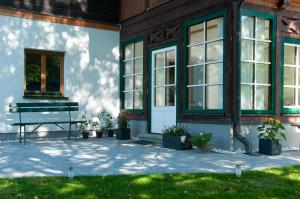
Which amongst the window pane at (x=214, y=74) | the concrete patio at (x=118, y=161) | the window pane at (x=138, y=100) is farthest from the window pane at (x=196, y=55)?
the window pane at (x=138, y=100)

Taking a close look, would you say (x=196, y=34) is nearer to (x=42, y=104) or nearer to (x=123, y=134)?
(x=123, y=134)

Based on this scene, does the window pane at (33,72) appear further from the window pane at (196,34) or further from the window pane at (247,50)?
the window pane at (247,50)

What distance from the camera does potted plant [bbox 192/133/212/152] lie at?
8.90 metres

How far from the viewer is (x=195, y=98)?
10188 millimetres

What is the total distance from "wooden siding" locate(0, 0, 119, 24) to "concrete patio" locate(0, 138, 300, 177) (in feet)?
16.0

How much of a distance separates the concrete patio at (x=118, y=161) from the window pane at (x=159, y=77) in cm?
267

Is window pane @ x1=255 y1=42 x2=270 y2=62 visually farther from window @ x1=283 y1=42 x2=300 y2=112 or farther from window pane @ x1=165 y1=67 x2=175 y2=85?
window pane @ x1=165 y1=67 x2=175 y2=85

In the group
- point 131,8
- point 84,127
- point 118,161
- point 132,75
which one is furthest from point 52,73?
point 118,161

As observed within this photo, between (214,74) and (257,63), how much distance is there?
1.05 meters

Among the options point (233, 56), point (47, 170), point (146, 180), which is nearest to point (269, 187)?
point (146, 180)

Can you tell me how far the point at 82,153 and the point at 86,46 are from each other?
221 inches

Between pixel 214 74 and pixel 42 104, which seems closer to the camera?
pixel 214 74

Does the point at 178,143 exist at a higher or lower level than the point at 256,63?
lower

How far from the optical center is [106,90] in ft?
44.9
